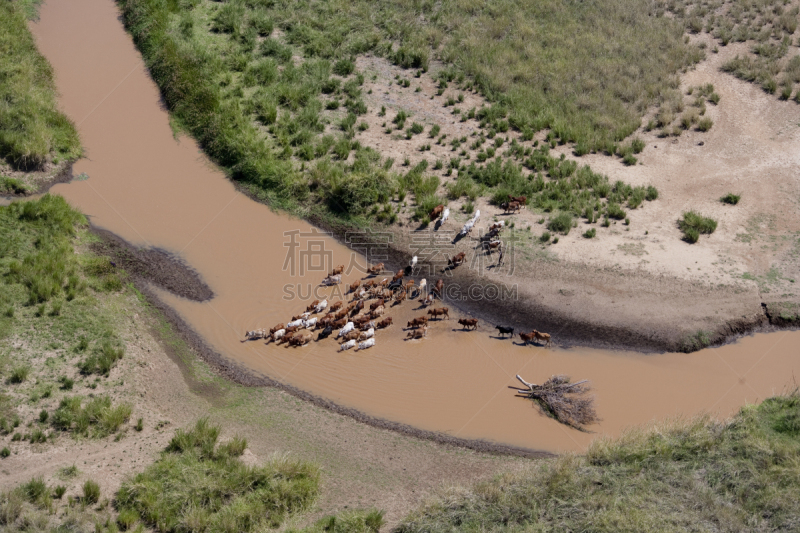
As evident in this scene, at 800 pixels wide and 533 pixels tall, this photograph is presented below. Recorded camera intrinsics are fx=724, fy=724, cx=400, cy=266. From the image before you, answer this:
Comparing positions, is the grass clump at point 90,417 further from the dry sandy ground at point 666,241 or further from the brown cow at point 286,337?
the dry sandy ground at point 666,241

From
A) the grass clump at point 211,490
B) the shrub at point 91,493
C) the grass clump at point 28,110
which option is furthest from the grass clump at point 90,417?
the grass clump at point 28,110

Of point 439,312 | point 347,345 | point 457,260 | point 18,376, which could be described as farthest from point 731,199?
point 18,376

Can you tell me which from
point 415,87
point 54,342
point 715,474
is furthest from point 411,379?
point 415,87

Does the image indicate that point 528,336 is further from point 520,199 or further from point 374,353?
point 520,199

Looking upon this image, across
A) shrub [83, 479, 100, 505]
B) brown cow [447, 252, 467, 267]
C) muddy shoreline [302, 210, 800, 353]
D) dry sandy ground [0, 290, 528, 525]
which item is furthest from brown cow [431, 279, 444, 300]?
shrub [83, 479, 100, 505]

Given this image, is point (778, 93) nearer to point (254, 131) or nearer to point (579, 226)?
point (579, 226)

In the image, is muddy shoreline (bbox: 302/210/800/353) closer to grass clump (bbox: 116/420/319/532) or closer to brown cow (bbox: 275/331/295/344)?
brown cow (bbox: 275/331/295/344)
